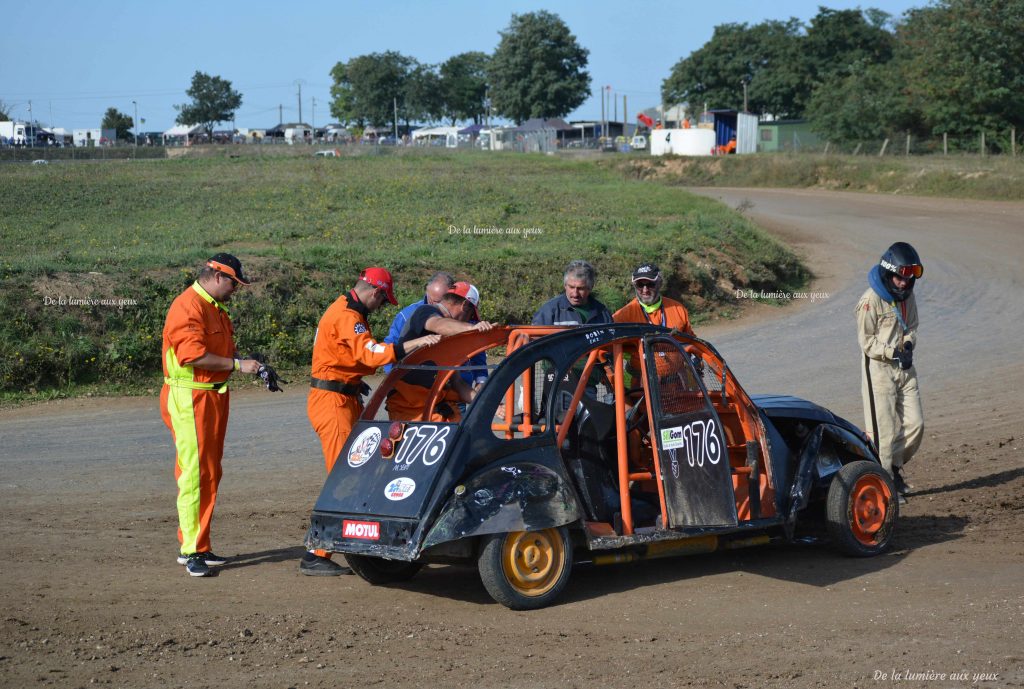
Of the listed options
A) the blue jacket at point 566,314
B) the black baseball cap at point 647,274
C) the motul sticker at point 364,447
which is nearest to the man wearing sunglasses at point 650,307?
the black baseball cap at point 647,274

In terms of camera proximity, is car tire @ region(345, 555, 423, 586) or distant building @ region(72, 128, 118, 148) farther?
distant building @ region(72, 128, 118, 148)

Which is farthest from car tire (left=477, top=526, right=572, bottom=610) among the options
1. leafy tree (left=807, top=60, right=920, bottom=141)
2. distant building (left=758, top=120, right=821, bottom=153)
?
distant building (left=758, top=120, right=821, bottom=153)

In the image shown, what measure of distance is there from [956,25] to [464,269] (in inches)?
1753

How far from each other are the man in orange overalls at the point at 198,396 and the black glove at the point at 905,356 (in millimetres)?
5180

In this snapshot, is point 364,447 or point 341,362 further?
point 341,362

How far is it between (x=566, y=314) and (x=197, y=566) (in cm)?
336

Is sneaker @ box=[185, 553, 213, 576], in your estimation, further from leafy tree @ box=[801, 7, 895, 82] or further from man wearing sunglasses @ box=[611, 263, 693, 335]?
leafy tree @ box=[801, 7, 895, 82]

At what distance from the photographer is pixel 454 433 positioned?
666cm

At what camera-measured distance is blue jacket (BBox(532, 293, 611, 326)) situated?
29.5ft

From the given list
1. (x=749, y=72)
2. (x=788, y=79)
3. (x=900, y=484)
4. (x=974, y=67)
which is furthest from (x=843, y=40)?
(x=900, y=484)

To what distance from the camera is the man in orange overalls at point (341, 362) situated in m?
7.59

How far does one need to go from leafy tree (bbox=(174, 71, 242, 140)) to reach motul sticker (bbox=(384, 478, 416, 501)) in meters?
135

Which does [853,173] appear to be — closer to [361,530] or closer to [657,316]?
[657,316]

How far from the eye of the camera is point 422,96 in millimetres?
141125
